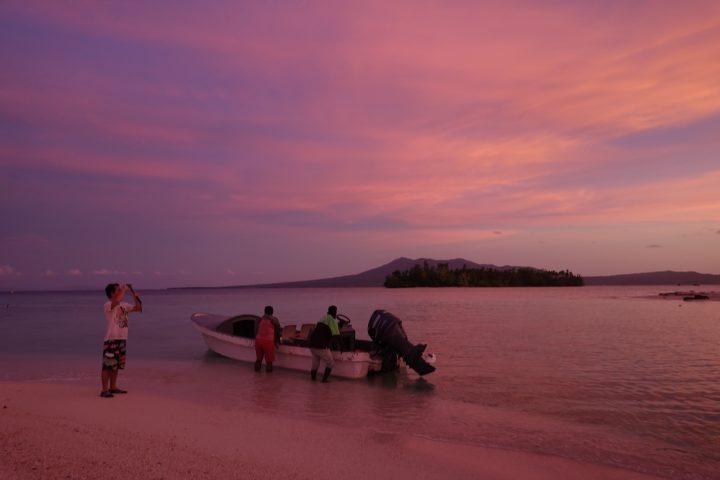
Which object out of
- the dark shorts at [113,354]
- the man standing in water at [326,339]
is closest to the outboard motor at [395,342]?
the man standing in water at [326,339]

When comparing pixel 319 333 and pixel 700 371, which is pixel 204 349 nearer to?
pixel 319 333

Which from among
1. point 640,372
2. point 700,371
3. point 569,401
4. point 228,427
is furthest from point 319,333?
point 700,371

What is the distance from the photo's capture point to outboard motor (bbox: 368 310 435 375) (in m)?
14.9

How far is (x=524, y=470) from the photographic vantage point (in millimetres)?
7531

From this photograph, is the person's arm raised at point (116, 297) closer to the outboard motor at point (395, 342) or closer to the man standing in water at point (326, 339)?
the man standing in water at point (326, 339)

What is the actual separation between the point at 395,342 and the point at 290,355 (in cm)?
396

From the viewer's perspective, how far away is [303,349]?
1644cm

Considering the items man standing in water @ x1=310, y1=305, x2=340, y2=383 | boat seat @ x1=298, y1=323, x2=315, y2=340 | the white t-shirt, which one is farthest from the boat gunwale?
the white t-shirt

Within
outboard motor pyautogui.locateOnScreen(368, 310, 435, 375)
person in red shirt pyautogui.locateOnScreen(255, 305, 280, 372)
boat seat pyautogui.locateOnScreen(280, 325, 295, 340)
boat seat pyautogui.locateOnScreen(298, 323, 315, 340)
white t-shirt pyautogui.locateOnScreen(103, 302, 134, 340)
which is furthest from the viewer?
boat seat pyautogui.locateOnScreen(280, 325, 295, 340)

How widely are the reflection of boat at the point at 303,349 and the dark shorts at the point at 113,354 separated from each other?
21.5 feet

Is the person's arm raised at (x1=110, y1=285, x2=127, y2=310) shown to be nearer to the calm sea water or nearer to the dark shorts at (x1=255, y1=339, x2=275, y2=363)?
the calm sea water

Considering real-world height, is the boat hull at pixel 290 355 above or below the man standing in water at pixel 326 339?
below

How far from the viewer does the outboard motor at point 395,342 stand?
49.0ft

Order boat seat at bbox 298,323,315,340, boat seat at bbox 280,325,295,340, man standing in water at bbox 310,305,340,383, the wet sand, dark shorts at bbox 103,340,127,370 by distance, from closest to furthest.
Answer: the wet sand < dark shorts at bbox 103,340,127,370 < man standing in water at bbox 310,305,340,383 < boat seat at bbox 298,323,315,340 < boat seat at bbox 280,325,295,340
